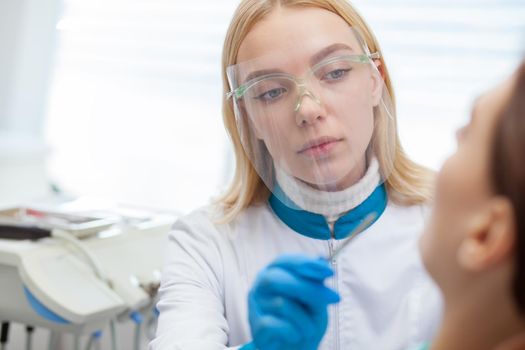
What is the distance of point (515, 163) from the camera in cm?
62

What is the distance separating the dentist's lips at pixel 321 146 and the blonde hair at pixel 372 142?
0.38ft

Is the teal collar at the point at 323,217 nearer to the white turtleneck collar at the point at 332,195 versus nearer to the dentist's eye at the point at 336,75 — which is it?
the white turtleneck collar at the point at 332,195

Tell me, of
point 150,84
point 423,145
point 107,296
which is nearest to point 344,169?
point 107,296

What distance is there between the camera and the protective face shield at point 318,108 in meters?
1.16

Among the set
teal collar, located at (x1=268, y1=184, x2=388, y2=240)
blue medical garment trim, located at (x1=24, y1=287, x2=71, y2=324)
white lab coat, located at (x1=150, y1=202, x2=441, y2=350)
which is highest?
teal collar, located at (x1=268, y1=184, x2=388, y2=240)

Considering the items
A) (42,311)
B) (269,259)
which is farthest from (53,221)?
(269,259)

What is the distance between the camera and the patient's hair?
24.0 inches

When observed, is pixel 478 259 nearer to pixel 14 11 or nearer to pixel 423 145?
pixel 423 145

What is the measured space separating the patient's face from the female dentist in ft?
1.22

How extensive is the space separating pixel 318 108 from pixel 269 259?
1.19 ft

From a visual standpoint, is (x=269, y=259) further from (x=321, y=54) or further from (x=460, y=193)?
(x=460, y=193)

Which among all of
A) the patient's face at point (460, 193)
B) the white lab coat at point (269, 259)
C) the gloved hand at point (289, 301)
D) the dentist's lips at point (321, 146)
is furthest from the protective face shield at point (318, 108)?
the patient's face at point (460, 193)

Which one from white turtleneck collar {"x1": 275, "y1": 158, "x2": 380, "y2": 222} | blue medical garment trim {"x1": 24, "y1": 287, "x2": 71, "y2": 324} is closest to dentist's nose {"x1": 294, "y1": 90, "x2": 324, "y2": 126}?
white turtleneck collar {"x1": 275, "y1": 158, "x2": 380, "y2": 222}

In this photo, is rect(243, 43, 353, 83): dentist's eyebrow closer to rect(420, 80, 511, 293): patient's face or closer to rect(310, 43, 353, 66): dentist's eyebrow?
rect(310, 43, 353, 66): dentist's eyebrow
